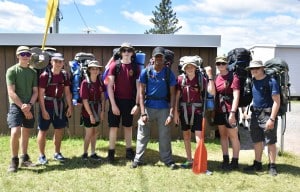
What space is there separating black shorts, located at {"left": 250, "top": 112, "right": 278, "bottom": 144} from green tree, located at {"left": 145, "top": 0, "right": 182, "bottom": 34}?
162ft

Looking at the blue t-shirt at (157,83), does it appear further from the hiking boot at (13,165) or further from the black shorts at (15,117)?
the hiking boot at (13,165)

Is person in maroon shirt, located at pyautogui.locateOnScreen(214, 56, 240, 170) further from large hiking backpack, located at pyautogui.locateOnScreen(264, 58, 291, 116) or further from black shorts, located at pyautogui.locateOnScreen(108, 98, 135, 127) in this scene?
black shorts, located at pyautogui.locateOnScreen(108, 98, 135, 127)

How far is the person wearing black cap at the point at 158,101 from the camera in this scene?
593 centimetres

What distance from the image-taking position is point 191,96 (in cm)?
591

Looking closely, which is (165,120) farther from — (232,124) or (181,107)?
(232,124)

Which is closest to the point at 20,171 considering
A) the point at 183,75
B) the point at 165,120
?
the point at 165,120

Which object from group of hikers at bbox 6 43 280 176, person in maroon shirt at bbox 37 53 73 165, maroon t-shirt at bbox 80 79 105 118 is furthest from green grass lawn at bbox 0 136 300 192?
maroon t-shirt at bbox 80 79 105 118

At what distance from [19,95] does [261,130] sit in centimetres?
391

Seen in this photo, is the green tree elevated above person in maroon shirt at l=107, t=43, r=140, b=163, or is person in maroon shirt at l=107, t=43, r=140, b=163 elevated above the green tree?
the green tree

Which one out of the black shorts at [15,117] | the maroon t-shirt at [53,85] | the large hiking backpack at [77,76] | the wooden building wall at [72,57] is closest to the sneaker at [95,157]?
the large hiking backpack at [77,76]

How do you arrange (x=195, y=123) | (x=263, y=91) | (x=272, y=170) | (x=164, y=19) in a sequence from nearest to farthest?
1. (x=263, y=91)
2. (x=272, y=170)
3. (x=195, y=123)
4. (x=164, y=19)

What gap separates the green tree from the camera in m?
54.6

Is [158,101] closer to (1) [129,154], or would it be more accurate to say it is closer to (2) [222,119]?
(2) [222,119]

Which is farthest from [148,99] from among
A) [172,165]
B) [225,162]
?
[225,162]
